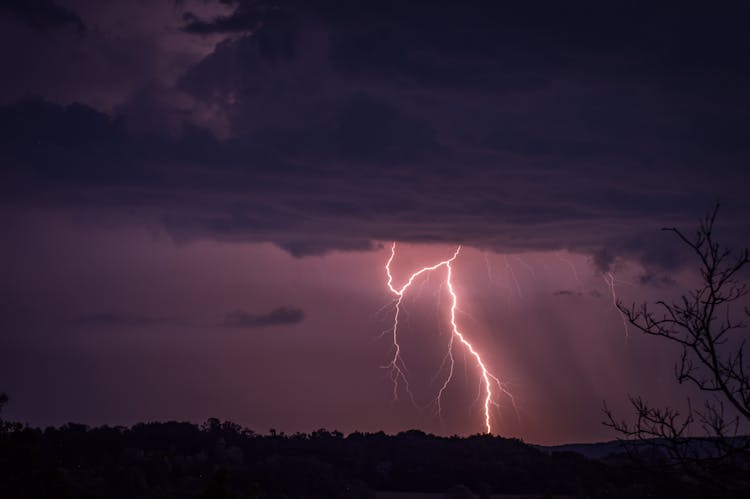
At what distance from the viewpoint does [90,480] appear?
8944cm

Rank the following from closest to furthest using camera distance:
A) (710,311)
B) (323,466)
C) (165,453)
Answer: (710,311), (323,466), (165,453)

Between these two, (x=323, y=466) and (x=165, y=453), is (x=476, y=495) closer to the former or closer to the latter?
(x=323, y=466)

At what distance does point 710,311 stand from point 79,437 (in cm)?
12085

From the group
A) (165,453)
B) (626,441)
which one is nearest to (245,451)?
(165,453)

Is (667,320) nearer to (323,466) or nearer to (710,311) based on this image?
(710,311)

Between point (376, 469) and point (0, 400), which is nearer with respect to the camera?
point (0, 400)

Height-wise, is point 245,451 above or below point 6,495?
above

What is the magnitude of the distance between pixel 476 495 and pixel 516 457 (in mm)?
11940

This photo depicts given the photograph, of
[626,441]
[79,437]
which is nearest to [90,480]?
[79,437]

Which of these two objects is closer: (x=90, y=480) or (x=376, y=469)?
(x=90, y=480)

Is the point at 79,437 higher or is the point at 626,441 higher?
the point at 79,437

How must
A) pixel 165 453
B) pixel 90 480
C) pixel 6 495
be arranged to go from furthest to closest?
pixel 165 453 → pixel 90 480 → pixel 6 495

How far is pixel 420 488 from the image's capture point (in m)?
111

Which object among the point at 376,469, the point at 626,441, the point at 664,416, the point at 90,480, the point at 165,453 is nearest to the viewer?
the point at 664,416
